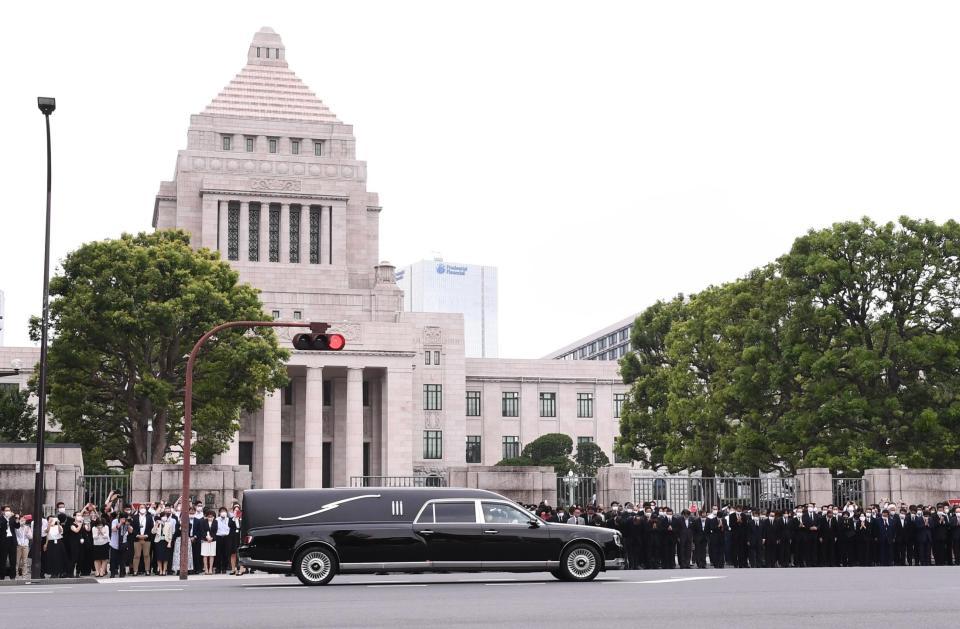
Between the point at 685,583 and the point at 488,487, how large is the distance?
14.3m

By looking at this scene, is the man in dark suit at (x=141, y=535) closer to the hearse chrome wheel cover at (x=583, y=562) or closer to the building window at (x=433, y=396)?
the hearse chrome wheel cover at (x=583, y=562)

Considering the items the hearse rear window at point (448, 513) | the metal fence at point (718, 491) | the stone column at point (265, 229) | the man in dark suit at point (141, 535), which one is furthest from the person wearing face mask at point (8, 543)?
A: the stone column at point (265, 229)

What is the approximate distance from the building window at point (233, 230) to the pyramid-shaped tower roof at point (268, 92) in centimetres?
775

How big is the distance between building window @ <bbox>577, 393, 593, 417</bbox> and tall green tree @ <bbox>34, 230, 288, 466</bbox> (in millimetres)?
50605

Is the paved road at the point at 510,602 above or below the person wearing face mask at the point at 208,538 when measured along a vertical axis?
below

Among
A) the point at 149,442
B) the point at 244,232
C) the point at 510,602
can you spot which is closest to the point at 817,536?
the point at 510,602

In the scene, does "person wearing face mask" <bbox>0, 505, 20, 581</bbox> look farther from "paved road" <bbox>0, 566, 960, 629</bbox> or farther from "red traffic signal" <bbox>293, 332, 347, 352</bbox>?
"red traffic signal" <bbox>293, 332, 347, 352</bbox>

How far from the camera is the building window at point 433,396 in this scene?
94812 mm

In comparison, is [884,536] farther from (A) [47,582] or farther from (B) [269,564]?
(A) [47,582]

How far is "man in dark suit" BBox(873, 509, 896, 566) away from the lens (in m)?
32.6

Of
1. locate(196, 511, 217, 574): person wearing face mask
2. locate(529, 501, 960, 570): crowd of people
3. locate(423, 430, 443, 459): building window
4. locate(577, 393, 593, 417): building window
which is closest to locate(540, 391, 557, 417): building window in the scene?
locate(577, 393, 593, 417): building window

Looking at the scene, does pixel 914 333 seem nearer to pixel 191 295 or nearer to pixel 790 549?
pixel 790 549

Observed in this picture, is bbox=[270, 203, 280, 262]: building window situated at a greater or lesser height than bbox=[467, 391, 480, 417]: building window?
greater

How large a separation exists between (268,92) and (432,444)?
29.9 m
